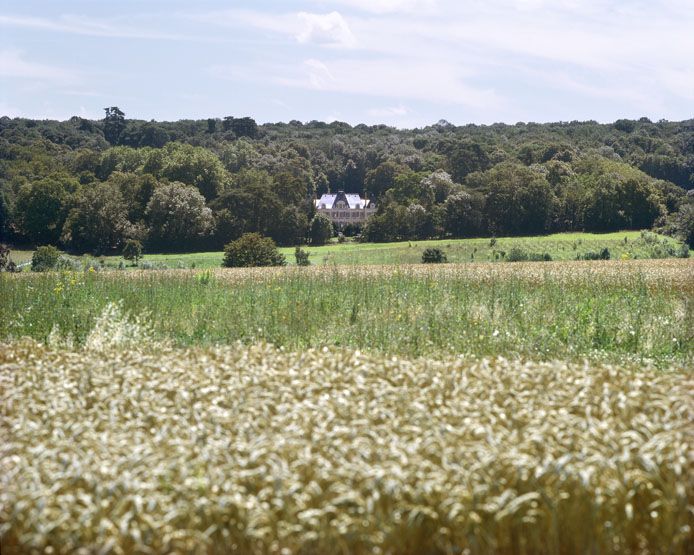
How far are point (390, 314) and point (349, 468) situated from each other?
9102 mm

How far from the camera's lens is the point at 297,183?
2753 inches

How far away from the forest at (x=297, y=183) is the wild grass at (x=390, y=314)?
41004 mm

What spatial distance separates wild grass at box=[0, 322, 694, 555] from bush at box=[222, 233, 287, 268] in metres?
31.6

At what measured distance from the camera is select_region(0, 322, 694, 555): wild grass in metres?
4.54

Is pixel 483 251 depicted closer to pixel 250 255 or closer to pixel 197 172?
pixel 250 255

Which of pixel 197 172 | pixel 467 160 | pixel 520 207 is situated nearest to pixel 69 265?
pixel 197 172

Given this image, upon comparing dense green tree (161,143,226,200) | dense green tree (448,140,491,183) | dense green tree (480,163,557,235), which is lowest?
dense green tree (480,163,557,235)

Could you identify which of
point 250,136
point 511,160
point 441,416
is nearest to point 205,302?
point 441,416

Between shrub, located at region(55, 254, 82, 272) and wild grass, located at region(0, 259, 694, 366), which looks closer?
wild grass, located at region(0, 259, 694, 366)

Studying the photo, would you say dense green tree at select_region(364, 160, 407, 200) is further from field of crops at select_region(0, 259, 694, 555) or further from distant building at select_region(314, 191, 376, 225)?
field of crops at select_region(0, 259, 694, 555)

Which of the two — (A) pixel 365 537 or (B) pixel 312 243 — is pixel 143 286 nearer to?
(A) pixel 365 537

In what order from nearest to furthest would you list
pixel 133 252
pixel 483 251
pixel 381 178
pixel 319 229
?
pixel 133 252, pixel 483 251, pixel 319 229, pixel 381 178

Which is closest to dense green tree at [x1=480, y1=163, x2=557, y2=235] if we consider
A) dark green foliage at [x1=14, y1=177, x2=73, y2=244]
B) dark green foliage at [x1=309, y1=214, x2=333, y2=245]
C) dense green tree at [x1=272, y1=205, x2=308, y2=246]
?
dark green foliage at [x1=309, y1=214, x2=333, y2=245]

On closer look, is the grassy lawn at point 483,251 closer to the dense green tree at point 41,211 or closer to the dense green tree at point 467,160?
the dense green tree at point 41,211
